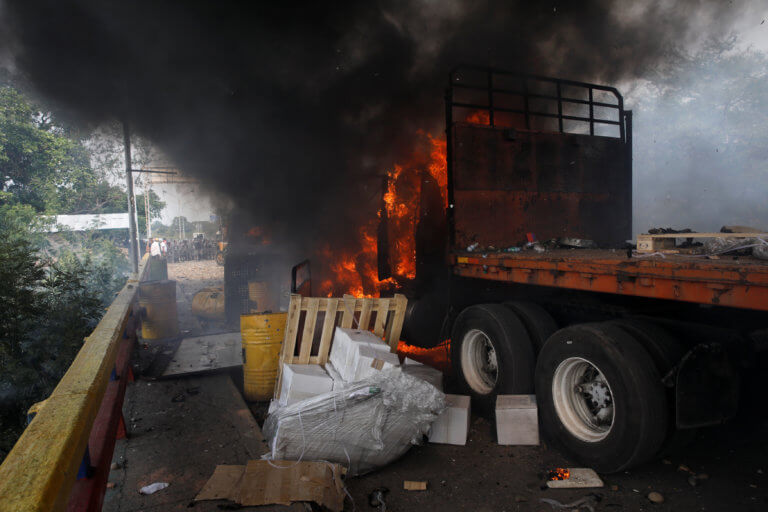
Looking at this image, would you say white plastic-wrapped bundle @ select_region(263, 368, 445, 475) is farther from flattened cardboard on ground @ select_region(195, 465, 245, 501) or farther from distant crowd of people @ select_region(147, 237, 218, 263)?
distant crowd of people @ select_region(147, 237, 218, 263)

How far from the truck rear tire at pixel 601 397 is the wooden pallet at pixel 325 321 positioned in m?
1.76

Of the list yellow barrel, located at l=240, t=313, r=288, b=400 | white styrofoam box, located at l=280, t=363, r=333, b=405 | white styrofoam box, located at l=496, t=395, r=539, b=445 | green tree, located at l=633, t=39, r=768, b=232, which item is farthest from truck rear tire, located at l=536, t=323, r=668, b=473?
green tree, located at l=633, t=39, r=768, b=232

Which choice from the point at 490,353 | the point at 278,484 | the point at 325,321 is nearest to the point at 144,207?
the point at 325,321

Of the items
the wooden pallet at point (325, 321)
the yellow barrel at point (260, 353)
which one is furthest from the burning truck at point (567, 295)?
the yellow barrel at point (260, 353)

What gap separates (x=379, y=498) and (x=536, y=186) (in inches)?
160

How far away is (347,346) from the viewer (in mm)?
4121

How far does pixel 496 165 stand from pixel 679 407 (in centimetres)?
329

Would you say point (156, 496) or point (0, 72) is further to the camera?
point (0, 72)

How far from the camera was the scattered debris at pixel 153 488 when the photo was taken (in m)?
3.18

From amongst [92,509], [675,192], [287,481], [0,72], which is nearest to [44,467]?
[92,509]

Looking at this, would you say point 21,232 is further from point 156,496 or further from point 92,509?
point 92,509

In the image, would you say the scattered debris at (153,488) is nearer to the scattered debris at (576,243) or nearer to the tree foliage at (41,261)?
the tree foliage at (41,261)

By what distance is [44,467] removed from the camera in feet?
4.75

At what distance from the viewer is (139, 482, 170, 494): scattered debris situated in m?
3.18
